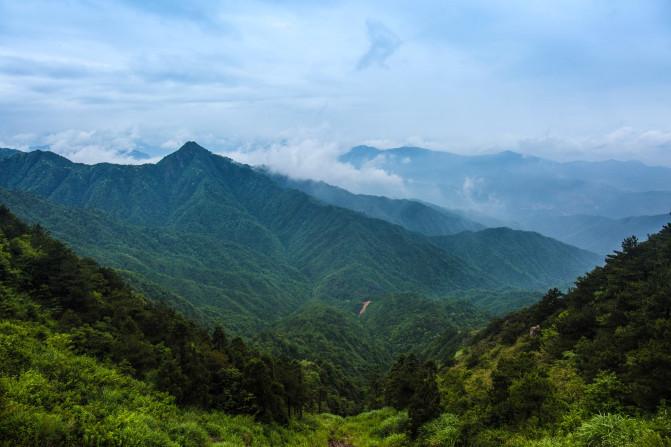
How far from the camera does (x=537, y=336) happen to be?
39.8m

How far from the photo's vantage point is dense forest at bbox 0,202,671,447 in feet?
51.5

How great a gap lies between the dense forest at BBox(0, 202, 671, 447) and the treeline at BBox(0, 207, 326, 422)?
0.32 feet

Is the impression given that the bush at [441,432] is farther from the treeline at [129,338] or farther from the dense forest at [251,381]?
the treeline at [129,338]

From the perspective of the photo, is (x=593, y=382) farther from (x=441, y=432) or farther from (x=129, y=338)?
(x=129, y=338)

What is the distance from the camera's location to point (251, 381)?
27.4 meters

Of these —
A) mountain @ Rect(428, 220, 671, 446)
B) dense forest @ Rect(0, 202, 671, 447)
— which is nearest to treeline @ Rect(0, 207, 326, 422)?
dense forest @ Rect(0, 202, 671, 447)

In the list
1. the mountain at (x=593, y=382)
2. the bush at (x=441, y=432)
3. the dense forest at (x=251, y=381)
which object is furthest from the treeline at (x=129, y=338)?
the mountain at (x=593, y=382)

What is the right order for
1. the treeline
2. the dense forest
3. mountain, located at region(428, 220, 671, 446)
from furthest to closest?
the treeline, mountain, located at region(428, 220, 671, 446), the dense forest

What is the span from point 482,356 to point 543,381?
28.5 m

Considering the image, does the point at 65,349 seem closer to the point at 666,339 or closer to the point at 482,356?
the point at 666,339

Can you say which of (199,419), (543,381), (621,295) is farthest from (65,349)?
(621,295)

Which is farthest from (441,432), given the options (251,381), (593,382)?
(251,381)

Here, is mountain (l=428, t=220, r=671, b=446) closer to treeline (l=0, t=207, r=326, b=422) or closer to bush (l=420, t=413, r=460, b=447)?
bush (l=420, t=413, r=460, b=447)

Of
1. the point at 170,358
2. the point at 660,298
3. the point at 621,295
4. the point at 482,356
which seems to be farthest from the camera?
the point at 482,356
